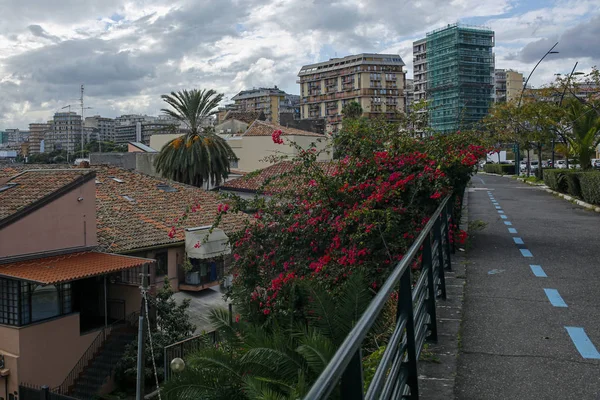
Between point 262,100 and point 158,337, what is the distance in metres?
167

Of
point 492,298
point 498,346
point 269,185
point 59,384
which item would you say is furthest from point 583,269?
point 59,384

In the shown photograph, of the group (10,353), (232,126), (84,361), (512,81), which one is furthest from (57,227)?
(512,81)

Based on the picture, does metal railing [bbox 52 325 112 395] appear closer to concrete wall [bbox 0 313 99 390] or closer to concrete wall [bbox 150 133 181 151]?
concrete wall [bbox 0 313 99 390]

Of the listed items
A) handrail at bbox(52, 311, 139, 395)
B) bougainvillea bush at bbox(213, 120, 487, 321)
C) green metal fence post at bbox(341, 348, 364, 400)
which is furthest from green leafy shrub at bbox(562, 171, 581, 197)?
green metal fence post at bbox(341, 348, 364, 400)

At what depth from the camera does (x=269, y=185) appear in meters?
10.6

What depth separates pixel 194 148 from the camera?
45.9m

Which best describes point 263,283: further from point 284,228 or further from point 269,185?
point 269,185

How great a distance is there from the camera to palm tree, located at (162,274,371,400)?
4012 millimetres

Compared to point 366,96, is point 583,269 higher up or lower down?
lower down

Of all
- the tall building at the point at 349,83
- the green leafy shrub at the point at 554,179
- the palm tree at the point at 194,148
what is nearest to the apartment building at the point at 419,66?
the tall building at the point at 349,83

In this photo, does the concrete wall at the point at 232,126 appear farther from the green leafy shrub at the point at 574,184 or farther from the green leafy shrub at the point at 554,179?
the green leafy shrub at the point at 574,184

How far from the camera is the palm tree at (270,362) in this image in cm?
401

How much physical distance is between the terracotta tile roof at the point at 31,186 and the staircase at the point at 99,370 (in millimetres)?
5650

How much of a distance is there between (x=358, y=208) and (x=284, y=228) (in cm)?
127
